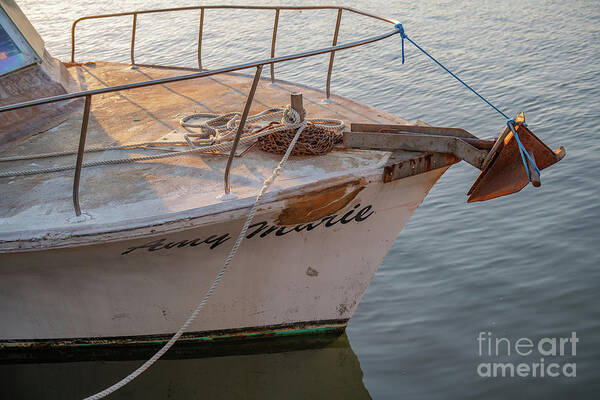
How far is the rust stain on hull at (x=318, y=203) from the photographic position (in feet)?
14.6

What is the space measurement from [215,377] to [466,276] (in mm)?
2773

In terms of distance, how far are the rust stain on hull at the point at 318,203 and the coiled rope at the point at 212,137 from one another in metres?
0.72

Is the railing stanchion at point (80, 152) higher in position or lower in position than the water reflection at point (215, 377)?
higher

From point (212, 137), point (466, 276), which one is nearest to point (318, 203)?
point (212, 137)

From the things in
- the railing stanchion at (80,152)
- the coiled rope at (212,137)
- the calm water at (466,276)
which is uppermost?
the railing stanchion at (80,152)

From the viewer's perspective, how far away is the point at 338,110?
5918 mm

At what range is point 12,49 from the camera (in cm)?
655

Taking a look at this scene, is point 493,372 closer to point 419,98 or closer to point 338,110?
point 338,110

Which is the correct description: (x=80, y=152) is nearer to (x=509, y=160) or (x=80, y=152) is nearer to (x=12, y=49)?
(x=509, y=160)

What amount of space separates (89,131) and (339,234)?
2.62 metres

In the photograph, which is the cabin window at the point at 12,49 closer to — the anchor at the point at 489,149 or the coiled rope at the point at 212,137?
the coiled rope at the point at 212,137

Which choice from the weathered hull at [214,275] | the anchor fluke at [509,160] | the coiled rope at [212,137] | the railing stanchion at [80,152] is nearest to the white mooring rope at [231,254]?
the coiled rope at [212,137]

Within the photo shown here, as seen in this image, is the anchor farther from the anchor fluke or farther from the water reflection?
the water reflection

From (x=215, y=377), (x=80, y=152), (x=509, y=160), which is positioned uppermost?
(x=80, y=152)
